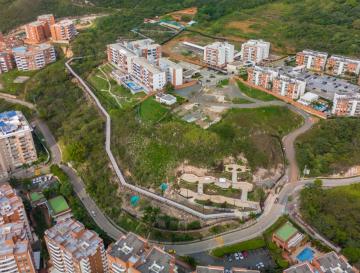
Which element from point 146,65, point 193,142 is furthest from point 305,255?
point 146,65

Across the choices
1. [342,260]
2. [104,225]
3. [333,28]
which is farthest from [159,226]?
[333,28]

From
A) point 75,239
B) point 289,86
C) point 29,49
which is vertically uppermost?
point 289,86

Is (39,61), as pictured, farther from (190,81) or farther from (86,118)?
(190,81)

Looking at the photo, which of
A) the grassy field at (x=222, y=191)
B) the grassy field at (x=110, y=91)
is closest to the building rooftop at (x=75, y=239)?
the grassy field at (x=222, y=191)

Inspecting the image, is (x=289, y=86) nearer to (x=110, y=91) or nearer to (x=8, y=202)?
(x=110, y=91)

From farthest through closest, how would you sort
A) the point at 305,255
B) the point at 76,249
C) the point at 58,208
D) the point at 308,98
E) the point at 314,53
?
the point at 314,53, the point at 308,98, the point at 58,208, the point at 305,255, the point at 76,249

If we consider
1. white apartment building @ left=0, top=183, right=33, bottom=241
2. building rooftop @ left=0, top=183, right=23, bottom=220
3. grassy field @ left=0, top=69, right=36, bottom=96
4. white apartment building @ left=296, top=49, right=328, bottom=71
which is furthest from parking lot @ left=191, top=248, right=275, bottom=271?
grassy field @ left=0, top=69, right=36, bottom=96

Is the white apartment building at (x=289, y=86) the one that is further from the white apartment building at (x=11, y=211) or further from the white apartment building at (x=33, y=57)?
the white apartment building at (x=33, y=57)

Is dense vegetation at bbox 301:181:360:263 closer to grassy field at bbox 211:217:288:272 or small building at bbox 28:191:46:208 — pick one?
grassy field at bbox 211:217:288:272
